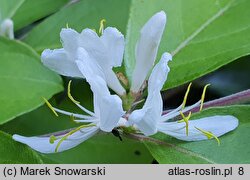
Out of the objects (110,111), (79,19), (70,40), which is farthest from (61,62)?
(79,19)

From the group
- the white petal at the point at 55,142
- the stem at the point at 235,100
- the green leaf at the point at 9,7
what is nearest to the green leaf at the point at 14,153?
the white petal at the point at 55,142

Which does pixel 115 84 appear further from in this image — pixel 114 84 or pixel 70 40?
pixel 70 40

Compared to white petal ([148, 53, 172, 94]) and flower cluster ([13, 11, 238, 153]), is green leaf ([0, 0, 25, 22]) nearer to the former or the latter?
flower cluster ([13, 11, 238, 153])

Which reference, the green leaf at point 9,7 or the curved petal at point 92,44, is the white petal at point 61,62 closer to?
the curved petal at point 92,44

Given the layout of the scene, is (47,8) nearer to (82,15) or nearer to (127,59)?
(82,15)

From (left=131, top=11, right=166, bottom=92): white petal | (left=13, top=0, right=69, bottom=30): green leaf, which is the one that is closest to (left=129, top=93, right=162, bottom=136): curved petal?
(left=131, top=11, right=166, bottom=92): white petal

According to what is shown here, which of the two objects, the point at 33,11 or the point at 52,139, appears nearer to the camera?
the point at 52,139

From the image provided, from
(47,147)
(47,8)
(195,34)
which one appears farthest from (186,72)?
(47,8)
